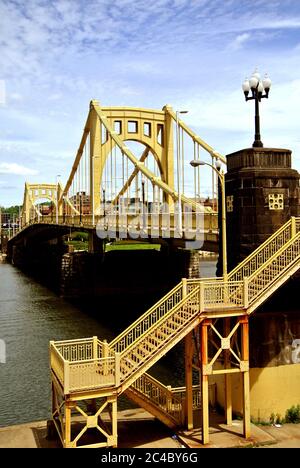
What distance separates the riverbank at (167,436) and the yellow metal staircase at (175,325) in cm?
78

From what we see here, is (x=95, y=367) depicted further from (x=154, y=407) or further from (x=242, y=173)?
(x=242, y=173)

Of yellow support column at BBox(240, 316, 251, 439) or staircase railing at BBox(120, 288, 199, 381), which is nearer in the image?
staircase railing at BBox(120, 288, 199, 381)

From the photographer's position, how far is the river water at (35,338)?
995 inches

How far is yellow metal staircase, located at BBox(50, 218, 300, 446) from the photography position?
53.4ft

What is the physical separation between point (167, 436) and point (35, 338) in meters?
23.5

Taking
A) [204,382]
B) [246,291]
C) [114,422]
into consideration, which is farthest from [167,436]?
[246,291]

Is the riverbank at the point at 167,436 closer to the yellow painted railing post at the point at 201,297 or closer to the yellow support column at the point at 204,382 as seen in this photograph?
the yellow support column at the point at 204,382

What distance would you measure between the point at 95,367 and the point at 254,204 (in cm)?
823

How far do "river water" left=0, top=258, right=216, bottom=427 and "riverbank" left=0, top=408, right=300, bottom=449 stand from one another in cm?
490

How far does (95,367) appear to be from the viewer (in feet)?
54.3
